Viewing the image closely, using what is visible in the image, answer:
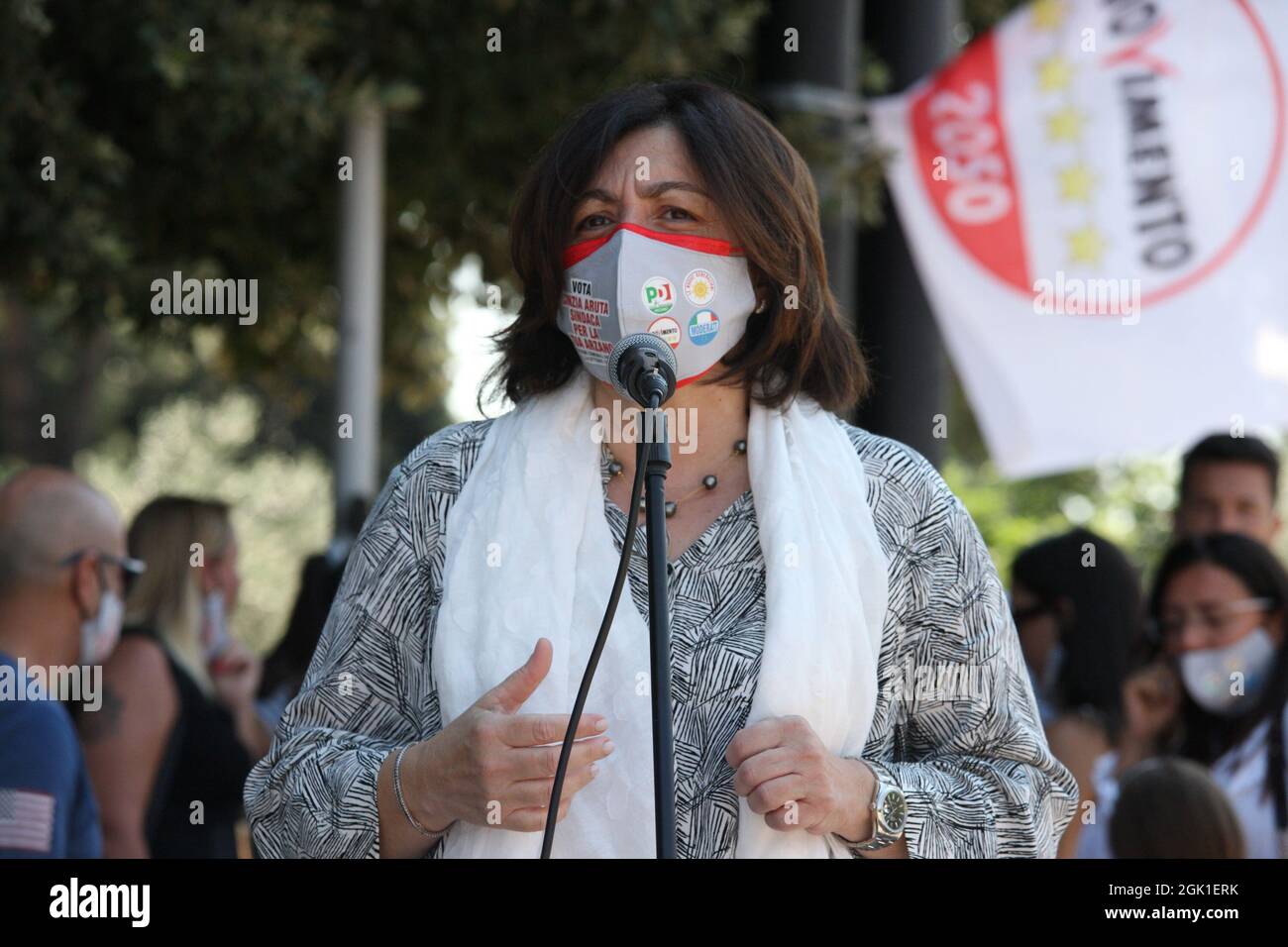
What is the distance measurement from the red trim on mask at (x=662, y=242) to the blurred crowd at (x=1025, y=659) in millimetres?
1618

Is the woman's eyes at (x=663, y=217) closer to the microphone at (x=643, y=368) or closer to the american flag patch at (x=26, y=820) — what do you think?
the microphone at (x=643, y=368)

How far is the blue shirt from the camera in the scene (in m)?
3.40

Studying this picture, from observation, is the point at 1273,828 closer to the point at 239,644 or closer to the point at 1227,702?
the point at 1227,702

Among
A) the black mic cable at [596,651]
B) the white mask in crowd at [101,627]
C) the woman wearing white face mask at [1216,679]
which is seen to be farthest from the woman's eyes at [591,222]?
the woman wearing white face mask at [1216,679]

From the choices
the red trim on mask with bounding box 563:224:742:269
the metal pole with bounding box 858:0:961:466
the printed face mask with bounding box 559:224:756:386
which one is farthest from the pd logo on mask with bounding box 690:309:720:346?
the metal pole with bounding box 858:0:961:466

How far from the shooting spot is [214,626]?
5887 millimetres

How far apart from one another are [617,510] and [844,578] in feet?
1.37

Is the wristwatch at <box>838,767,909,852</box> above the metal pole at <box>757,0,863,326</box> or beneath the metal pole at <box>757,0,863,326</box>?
beneath

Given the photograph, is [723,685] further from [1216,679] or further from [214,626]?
[214,626]

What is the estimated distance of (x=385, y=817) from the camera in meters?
2.52

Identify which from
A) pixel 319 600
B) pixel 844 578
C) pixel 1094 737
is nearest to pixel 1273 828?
pixel 1094 737

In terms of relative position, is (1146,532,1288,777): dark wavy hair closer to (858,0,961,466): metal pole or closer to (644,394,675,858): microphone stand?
(858,0,961,466): metal pole

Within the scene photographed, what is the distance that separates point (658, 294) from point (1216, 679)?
125 inches

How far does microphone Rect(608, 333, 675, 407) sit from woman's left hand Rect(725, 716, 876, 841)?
20.6 inches
